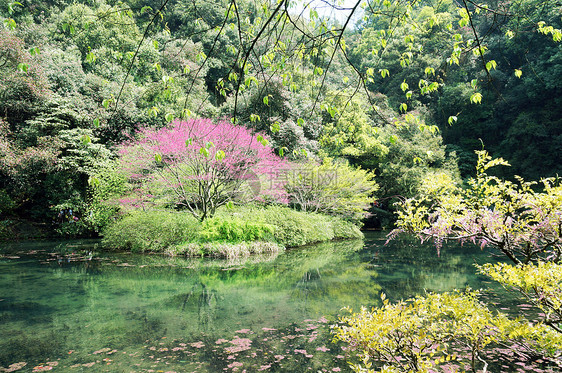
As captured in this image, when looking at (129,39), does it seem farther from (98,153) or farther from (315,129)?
(315,129)

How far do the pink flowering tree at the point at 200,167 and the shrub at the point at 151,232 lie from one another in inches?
25.5

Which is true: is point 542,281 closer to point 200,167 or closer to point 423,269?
point 423,269

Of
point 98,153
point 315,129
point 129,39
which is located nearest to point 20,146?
point 98,153

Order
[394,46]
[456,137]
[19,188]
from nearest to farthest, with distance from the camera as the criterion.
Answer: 1. [19,188]
2. [456,137]
3. [394,46]

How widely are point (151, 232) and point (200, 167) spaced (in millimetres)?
2464

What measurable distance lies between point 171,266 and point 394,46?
23104 mm

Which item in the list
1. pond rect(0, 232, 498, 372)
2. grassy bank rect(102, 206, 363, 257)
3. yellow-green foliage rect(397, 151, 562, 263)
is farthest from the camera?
grassy bank rect(102, 206, 363, 257)

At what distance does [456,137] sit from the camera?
21.5 m

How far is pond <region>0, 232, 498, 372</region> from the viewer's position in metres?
3.28

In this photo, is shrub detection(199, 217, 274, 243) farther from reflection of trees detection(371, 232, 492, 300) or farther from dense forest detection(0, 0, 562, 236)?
reflection of trees detection(371, 232, 492, 300)

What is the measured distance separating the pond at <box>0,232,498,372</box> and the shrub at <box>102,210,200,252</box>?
0.65 meters

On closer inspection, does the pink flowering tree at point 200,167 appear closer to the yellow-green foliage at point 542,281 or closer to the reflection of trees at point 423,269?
the reflection of trees at point 423,269

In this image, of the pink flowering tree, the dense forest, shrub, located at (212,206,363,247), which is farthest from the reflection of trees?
the pink flowering tree

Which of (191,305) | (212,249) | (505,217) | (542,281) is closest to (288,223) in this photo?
(212,249)
